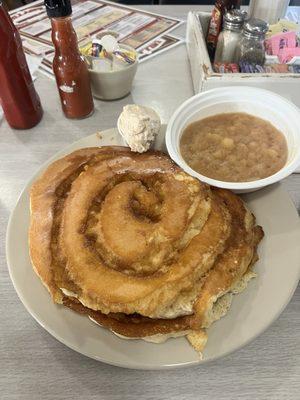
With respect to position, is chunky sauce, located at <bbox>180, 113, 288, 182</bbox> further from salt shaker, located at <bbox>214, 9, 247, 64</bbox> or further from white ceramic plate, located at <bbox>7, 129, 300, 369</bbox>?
salt shaker, located at <bbox>214, 9, 247, 64</bbox>

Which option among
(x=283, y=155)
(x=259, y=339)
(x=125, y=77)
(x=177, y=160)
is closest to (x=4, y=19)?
(x=125, y=77)

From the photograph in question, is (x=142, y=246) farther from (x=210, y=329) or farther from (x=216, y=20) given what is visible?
(x=216, y=20)

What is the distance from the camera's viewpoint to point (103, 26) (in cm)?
177

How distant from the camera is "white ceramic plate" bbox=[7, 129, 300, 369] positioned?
0.68 m

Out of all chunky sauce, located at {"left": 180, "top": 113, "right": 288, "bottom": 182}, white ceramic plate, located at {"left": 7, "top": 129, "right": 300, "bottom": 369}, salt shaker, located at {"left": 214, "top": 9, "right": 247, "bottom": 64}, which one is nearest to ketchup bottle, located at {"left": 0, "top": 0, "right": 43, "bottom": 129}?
white ceramic plate, located at {"left": 7, "top": 129, "right": 300, "bottom": 369}

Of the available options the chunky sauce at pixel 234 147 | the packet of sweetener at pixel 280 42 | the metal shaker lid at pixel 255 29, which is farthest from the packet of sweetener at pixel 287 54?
the chunky sauce at pixel 234 147

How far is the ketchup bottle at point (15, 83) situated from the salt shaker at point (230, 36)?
0.72m

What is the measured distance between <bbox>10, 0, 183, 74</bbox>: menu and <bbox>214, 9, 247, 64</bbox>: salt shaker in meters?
0.44

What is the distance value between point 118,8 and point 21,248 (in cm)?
162

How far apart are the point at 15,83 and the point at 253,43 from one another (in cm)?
84

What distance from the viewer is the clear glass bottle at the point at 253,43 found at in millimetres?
1187

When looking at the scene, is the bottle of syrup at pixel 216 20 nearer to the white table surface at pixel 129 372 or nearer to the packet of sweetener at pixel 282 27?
the packet of sweetener at pixel 282 27

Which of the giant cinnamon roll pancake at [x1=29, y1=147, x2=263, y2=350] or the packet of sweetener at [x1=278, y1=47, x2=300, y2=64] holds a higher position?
the packet of sweetener at [x1=278, y1=47, x2=300, y2=64]

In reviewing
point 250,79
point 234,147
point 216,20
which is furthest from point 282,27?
point 234,147
